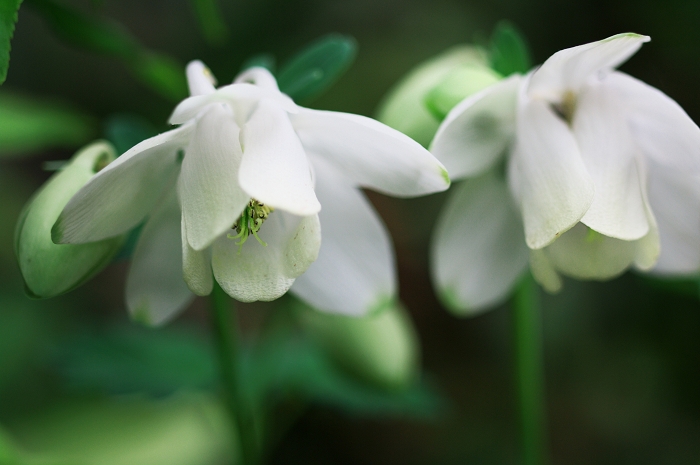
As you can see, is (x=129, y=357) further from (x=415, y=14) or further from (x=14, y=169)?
(x=415, y=14)

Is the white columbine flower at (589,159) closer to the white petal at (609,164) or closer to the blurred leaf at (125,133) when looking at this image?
the white petal at (609,164)

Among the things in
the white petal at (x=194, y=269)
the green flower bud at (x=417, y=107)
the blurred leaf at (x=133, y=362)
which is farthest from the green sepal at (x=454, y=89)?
the blurred leaf at (x=133, y=362)

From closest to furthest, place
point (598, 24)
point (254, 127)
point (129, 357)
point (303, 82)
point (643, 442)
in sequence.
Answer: point (254, 127), point (303, 82), point (129, 357), point (643, 442), point (598, 24)

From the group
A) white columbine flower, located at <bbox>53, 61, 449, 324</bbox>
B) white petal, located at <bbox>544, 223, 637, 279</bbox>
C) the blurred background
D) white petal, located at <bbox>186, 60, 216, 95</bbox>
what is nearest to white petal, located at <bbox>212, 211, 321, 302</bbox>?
white columbine flower, located at <bbox>53, 61, 449, 324</bbox>

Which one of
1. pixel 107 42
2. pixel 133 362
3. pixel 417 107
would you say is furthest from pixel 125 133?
pixel 133 362

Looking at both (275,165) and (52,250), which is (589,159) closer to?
(275,165)


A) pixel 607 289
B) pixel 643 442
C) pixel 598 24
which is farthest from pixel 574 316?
pixel 598 24
